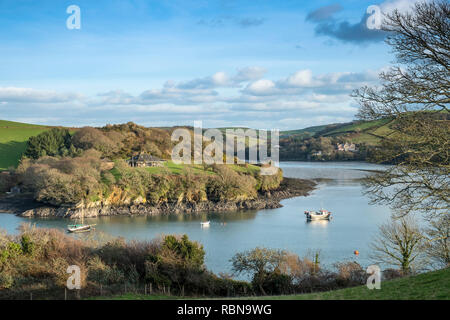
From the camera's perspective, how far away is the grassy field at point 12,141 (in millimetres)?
64125

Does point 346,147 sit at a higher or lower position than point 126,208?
higher

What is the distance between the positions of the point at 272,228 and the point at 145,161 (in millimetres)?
29359

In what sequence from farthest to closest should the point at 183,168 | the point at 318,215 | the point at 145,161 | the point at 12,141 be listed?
the point at 12,141 → the point at 145,161 → the point at 183,168 → the point at 318,215

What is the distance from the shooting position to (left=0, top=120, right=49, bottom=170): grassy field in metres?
64.1

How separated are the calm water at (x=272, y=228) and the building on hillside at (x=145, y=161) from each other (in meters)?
17.4

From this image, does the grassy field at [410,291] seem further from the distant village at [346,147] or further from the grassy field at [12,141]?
the distant village at [346,147]

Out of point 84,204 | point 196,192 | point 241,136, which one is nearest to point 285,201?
point 196,192

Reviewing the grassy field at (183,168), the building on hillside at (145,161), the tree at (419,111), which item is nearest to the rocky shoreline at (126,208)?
the grassy field at (183,168)

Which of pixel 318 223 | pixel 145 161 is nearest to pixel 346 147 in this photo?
pixel 145 161

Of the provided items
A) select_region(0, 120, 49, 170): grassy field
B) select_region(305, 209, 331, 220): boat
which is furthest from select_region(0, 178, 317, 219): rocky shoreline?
select_region(0, 120, 49, 170): grassy field

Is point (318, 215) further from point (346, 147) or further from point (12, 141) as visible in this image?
point (346, 147)

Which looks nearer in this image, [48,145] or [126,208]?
[126,208]

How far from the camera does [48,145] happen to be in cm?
6500
